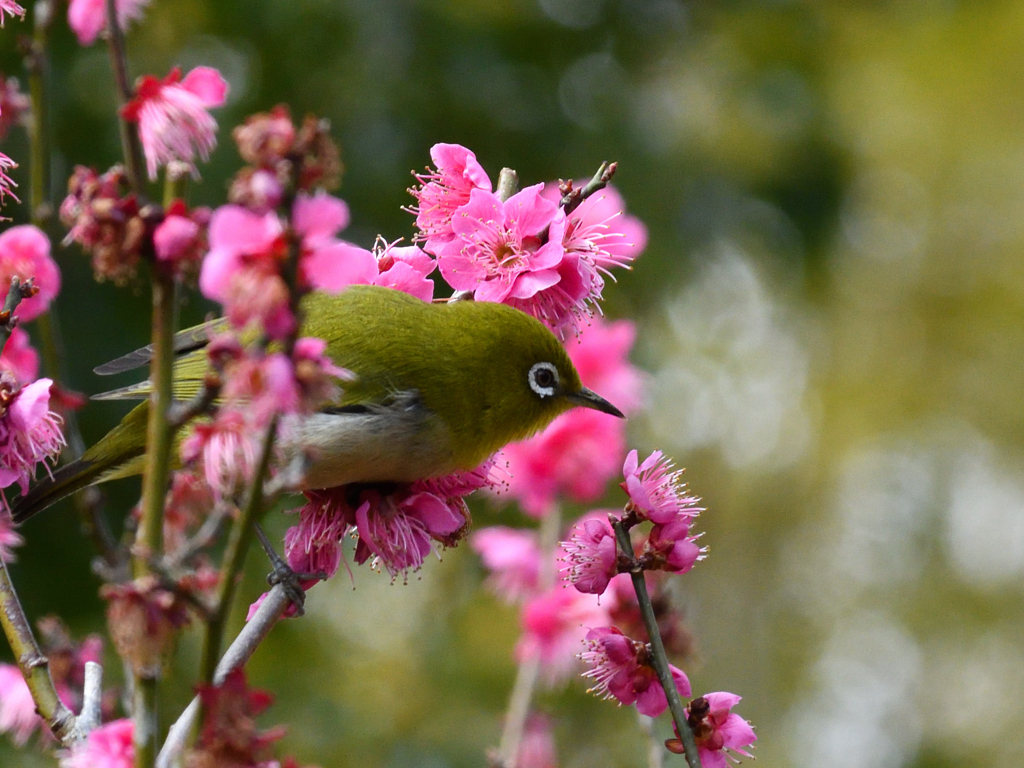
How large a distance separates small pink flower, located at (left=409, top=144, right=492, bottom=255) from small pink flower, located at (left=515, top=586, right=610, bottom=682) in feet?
5.33

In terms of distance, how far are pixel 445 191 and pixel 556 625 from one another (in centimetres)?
178

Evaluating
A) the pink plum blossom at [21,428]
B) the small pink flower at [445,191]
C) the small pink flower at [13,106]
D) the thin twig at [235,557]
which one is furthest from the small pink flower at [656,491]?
the small pink flower at [13,106]

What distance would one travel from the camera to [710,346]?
13852 millimetres

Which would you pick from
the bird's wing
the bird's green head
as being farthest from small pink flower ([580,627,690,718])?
the bird's wing

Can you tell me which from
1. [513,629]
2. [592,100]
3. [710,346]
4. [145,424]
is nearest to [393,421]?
[145,424]

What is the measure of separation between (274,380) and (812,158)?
→ 7614mm

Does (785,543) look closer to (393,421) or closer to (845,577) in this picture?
(845,577)

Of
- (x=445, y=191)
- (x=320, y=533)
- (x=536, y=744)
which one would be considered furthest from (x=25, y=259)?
(x=536, y=744)

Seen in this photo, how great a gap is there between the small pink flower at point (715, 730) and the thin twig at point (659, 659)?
34 mm

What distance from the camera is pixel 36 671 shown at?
60.6 inches

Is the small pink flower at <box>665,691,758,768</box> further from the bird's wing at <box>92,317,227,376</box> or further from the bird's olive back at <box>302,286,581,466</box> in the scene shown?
the bird's wing at <box>92,317,227,376</box>

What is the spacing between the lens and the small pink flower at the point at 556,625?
11.4 ft

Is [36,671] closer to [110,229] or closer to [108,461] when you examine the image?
[110,229]

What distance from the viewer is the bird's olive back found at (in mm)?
2449
